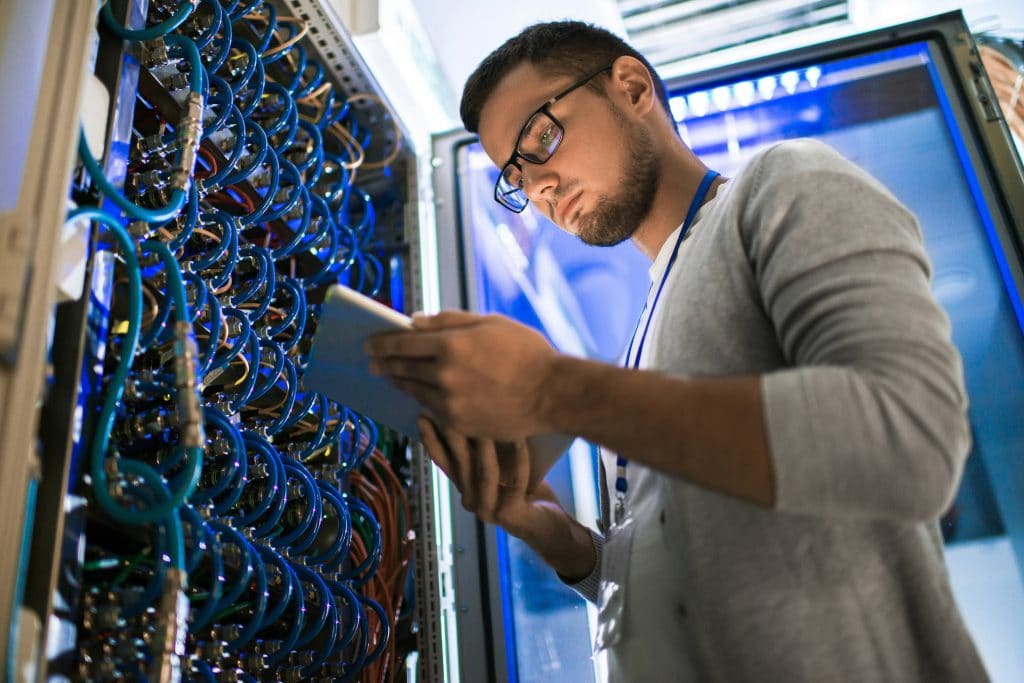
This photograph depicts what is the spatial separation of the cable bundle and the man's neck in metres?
0.60

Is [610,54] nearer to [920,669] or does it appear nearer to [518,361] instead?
[518,361]

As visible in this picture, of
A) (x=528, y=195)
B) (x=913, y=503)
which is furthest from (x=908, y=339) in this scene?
(x=528, y=195)

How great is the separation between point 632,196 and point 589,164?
85 millimetres

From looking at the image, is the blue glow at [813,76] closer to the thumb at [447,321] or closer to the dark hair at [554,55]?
the dark hair at [554,55]

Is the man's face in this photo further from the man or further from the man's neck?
the man

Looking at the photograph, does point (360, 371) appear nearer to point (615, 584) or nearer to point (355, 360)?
point (355, 360)

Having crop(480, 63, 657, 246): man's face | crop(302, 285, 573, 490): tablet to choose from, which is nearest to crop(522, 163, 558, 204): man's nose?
crop(480, 63, 657, 246): man's face

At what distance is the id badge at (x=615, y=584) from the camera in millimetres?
915

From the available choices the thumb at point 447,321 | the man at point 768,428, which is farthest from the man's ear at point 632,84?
the thumb at point 447,321

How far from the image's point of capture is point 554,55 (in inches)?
51.9

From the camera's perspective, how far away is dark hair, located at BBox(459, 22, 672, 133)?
1.31 m

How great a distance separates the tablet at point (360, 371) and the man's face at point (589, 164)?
16.2 inches

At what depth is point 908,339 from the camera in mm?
677

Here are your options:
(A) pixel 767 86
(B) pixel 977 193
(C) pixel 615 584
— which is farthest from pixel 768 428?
(A) pixel 767 86
